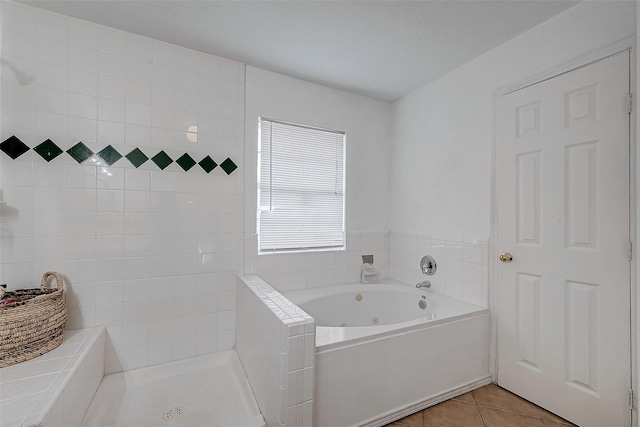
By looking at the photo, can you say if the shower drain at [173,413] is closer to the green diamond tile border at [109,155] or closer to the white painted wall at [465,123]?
the green diamond tile border at [109,155]

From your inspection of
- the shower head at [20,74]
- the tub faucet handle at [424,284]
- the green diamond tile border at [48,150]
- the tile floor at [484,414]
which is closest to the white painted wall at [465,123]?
the tub faucet handle at [424,284]

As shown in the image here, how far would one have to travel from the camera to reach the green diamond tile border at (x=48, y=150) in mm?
1693

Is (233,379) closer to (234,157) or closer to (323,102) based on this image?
(234,157)

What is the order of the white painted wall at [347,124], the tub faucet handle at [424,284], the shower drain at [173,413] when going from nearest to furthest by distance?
the shower drain at [173,413]
the white painted wall at [347,124]
the tub faucet handle at [424,284]

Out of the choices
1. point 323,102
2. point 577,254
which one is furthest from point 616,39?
point 323,102

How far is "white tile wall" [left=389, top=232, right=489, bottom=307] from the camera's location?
2.11 m

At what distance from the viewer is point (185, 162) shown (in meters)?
2.08

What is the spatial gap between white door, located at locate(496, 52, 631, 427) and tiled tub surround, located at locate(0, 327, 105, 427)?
2.48 m

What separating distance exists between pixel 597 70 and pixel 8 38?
328 cm

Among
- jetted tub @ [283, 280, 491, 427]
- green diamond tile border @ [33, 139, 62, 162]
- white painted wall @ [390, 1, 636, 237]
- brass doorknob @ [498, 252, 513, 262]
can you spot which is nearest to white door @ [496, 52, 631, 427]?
brass doorknob @ [498, 252, 513, 262]

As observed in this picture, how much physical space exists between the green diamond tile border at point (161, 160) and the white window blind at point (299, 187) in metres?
0.67

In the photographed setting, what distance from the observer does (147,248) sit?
1967mm

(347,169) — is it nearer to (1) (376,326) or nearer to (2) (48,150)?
(1) (376,326)

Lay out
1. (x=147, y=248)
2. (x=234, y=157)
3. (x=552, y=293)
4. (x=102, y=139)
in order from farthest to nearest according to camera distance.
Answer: (x=234, y=157), (x=147, y=248), (x=102, y=139), (x=552, y=293)
